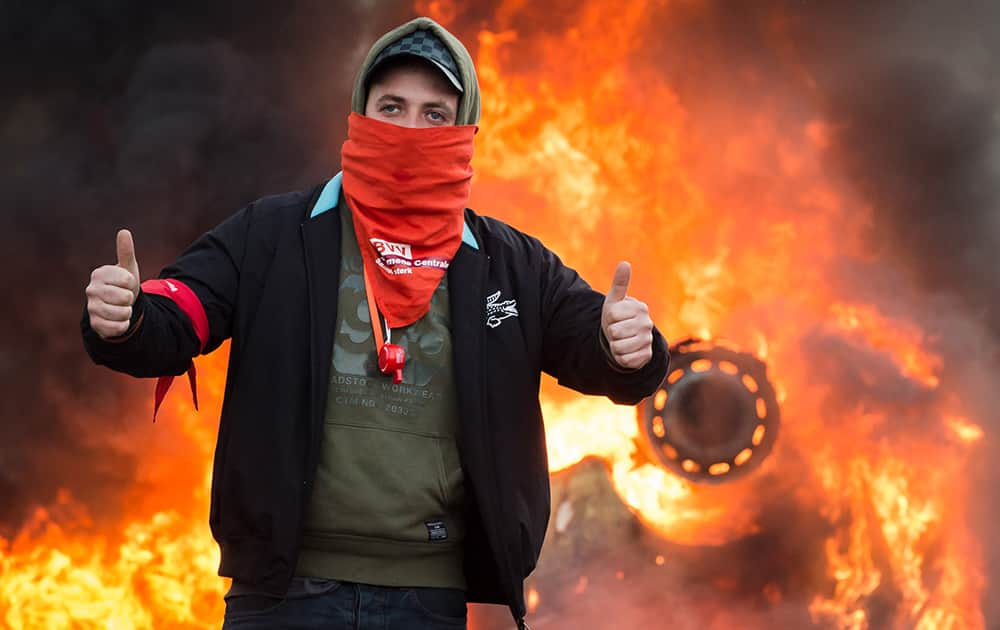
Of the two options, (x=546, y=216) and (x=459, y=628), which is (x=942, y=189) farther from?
(x=459, y=628)

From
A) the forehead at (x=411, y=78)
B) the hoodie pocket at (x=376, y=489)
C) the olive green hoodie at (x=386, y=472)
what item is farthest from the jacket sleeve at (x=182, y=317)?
the forehead at (x=411, y=78)

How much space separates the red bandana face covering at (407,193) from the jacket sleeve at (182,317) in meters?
0.33

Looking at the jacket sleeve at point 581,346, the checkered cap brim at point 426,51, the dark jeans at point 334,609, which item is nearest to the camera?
the dark jeans at point 334,609

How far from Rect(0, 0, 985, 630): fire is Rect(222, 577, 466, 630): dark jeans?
161 inches

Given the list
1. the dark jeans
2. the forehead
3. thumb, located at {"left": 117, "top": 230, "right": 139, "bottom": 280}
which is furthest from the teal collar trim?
the dark jeans

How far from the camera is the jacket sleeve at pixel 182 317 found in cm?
275

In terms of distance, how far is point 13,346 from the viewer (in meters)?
6.78

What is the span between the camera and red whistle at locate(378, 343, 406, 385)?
9.53 ft

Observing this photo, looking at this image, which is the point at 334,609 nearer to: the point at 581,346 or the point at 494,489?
the point at 494,489

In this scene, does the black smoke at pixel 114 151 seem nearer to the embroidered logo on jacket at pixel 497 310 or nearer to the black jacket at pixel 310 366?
the black jacket at pixel 310 366

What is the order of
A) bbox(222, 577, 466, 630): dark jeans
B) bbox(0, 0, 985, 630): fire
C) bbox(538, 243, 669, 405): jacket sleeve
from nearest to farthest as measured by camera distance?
bbox(222, 577, 466, 630): dark jeans, bbox(538, 243, 669, 405): jacket sleeve, bbox(0, 0, 985, 630): fire

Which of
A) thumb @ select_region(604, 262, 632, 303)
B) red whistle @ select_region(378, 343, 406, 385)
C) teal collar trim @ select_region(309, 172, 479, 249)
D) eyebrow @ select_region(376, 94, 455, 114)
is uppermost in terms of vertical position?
eyebrow @ select_region(376, 94, 455, 114)

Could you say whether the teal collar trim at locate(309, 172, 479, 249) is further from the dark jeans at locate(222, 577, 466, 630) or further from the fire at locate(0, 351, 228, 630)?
the fire at locate(0, 351, 228, 630)

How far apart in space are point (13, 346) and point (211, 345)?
425cm
